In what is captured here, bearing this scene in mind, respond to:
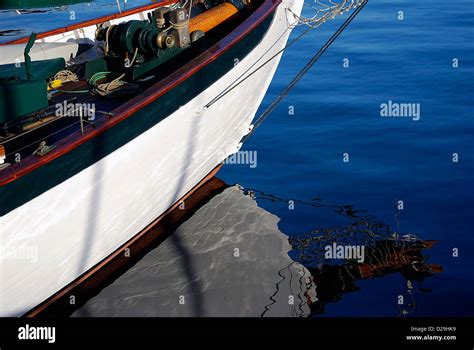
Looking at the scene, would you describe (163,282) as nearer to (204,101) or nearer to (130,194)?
(130,194)

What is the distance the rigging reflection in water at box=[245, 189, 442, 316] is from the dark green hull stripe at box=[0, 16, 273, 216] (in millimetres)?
2888

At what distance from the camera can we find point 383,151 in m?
15.1

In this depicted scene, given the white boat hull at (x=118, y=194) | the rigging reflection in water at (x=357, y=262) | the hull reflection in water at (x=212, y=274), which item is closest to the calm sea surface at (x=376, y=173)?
the rigging reflection in water at (x=357, y=262)

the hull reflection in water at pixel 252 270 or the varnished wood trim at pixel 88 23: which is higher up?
the varnished wood trim at pixel 88 23

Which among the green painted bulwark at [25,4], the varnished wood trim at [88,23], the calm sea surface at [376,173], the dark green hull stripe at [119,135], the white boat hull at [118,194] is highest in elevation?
the green painted bulwark at [25,4]

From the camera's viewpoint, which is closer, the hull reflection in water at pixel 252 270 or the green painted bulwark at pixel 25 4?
the green painted bulwark at pixel 25 4

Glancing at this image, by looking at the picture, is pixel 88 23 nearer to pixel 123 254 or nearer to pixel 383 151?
pixel 123 254

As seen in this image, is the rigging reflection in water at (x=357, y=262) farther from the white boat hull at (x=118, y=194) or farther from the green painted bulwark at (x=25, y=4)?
the green painted bulwark at (x=25, y=4)

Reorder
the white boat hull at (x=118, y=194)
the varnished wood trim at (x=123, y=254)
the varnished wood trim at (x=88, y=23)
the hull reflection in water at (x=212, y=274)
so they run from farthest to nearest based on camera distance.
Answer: the varnished wood trim at (x=88, y=23) → the varnished wood trim at (x=123, y=254) → the hull reflection in water at (x=212, y=274) → the white boat hull at (x=118, y=194)

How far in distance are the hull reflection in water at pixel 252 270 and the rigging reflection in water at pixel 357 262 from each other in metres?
0.02

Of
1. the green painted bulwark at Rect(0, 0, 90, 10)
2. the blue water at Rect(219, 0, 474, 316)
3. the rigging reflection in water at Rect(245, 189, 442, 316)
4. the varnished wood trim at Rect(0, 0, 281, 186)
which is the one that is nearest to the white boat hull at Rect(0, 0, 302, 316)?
the varnished wood trim at Rect(0, 0, 281, 186)

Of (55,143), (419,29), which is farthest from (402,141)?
(419,29)

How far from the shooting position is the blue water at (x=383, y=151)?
34.7 ft

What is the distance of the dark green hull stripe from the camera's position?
868 centimetres
